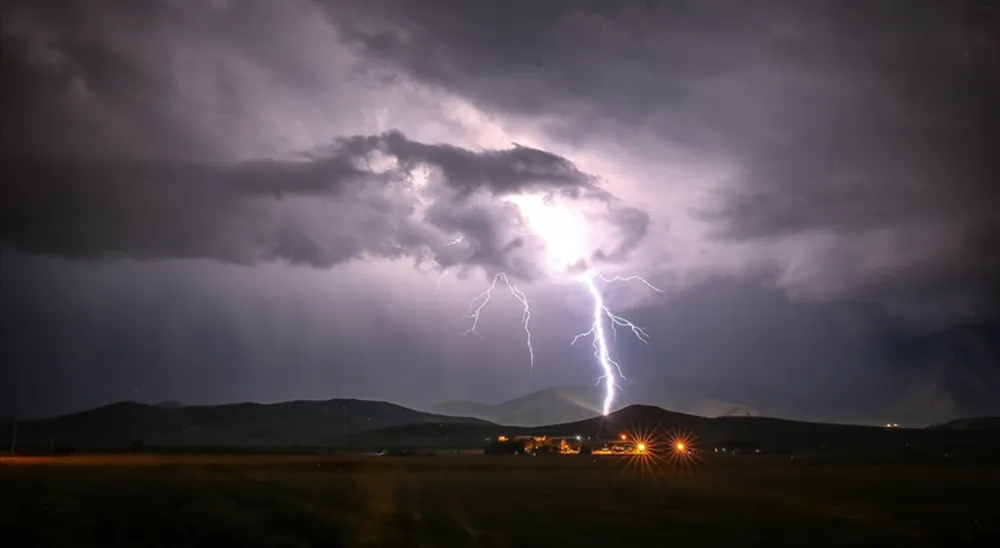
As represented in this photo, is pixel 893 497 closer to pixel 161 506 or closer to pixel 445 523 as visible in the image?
pixel 445 523

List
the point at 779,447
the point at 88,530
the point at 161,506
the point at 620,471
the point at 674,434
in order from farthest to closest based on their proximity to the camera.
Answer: the point at 674,434
the point at 779,447
the point at 620,471
the point at 161,506
the point at 88,530

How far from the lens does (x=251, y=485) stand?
53594 mm

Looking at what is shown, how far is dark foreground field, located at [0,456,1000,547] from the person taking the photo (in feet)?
98.3

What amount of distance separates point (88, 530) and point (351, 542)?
9.39 meters

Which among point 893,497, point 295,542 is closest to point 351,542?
point 295,542

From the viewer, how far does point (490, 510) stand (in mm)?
40406

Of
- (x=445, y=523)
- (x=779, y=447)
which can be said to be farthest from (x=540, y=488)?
(x=779, y=447)

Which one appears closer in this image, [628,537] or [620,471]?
[628,537]

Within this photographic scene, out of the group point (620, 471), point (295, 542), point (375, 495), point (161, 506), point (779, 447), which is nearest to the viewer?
point (295, 542)

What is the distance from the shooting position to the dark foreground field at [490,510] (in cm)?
2997

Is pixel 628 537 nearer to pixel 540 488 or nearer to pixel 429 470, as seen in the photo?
pixel 540 488

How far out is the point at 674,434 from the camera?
195m

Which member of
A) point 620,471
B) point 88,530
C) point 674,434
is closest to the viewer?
point 88,530

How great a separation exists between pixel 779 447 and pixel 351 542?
14135cm
